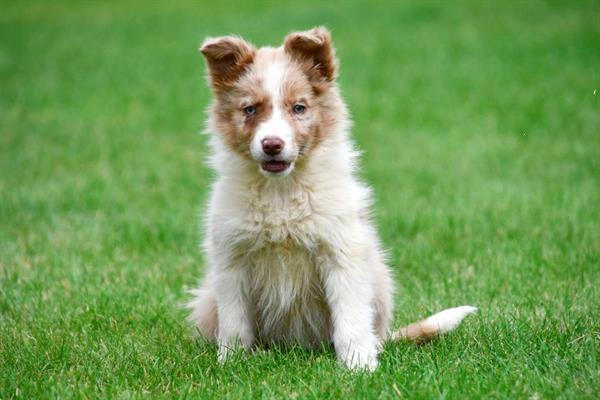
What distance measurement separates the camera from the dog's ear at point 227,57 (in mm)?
4449

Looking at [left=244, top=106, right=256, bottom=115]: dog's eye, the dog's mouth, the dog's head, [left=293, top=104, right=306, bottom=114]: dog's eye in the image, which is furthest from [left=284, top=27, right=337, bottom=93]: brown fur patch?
the dog's mouth

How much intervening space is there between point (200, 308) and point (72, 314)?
85 cm

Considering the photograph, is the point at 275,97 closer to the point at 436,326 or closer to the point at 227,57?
the point at 227,57

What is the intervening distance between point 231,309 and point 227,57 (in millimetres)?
1225

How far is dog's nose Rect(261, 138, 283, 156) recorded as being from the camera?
4137 millimetres

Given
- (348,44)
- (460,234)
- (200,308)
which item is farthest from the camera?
(348,44)

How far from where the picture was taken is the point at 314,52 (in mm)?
4480

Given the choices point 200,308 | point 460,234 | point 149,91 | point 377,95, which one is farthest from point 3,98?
point 200,308

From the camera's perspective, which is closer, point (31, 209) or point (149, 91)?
point (31, 209)

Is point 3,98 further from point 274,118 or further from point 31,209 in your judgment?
point 274,118

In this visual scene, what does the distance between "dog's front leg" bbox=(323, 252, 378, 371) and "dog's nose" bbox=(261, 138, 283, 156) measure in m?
0.60

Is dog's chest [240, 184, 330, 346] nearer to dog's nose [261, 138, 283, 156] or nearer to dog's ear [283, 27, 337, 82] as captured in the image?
dog's nose [261, 138, 283, 156]

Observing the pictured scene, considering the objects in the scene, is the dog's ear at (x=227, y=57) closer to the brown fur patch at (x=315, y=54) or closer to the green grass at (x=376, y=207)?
the brown fur patch at (x=315, y=54)

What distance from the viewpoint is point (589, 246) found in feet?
21.0
